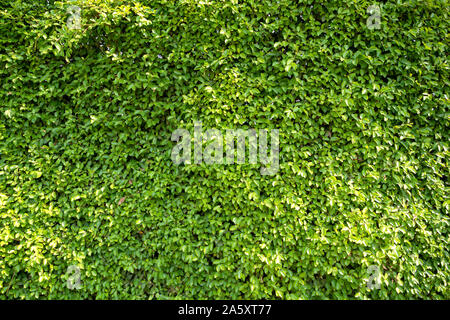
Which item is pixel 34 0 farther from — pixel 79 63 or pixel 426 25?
pixel 426 25

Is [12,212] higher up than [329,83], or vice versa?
[329,83]

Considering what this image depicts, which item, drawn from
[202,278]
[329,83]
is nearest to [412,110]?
[329,83]

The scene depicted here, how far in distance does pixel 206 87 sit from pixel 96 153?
4.34 feet

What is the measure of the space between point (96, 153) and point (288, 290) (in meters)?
2.32

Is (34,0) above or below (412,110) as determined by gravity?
above

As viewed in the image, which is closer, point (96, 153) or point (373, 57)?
point (373, 57)

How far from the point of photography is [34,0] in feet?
8.90

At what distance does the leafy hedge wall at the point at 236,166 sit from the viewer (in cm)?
249

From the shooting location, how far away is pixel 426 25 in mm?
2582

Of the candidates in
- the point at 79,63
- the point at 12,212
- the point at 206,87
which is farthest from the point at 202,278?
the point at 79,63

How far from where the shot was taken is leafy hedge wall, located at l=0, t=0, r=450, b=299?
249 centimetres

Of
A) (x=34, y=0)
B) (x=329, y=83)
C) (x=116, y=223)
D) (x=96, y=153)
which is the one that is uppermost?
(x=34, y=0)

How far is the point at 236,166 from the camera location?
2.51 meters
